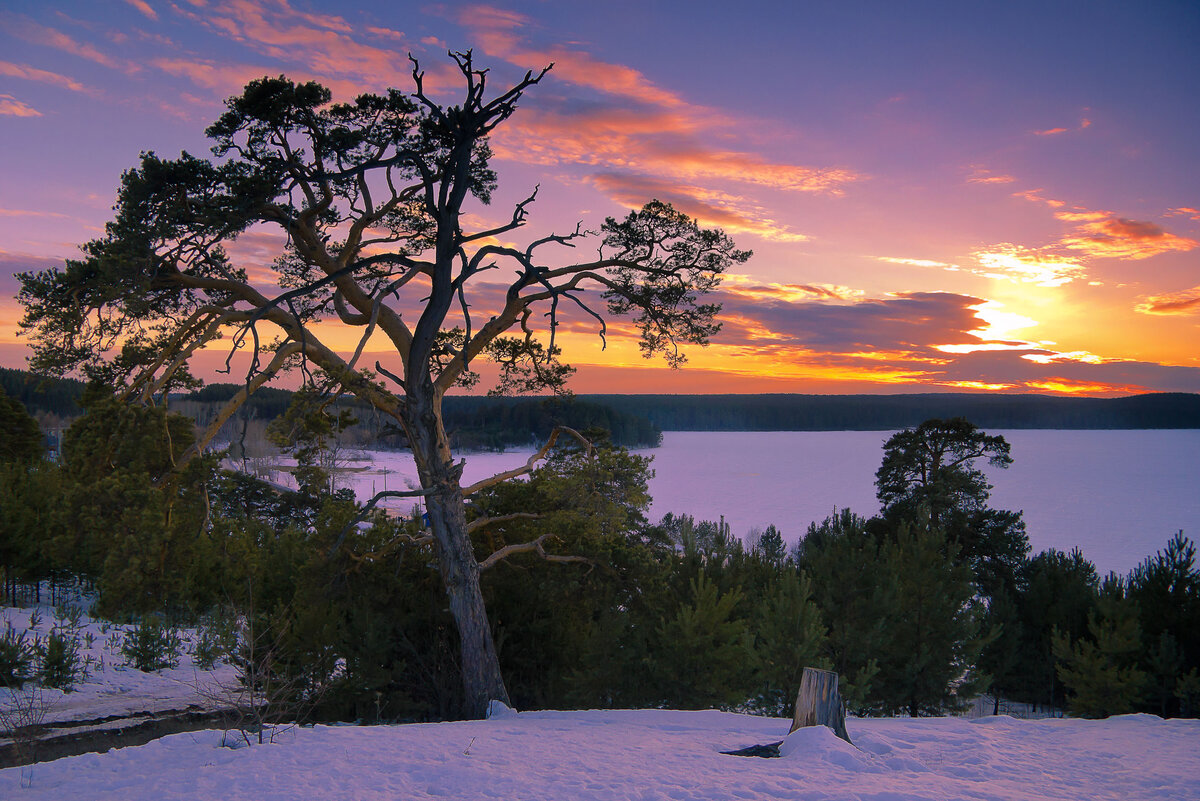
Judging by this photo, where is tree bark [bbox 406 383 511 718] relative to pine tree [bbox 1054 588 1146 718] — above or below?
above

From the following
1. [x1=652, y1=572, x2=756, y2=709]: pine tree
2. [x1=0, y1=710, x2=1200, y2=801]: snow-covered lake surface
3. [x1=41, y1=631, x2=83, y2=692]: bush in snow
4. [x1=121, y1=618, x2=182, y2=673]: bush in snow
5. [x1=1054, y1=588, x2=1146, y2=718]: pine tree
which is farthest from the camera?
[x1=1054, y1=588, x2=1146, y2=718]: pine tree

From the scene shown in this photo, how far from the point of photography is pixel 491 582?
15492mm

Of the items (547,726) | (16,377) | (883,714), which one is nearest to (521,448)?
(16,377)

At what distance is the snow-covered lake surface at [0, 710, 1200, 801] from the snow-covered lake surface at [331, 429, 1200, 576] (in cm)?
3530

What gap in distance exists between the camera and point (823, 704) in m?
7.55

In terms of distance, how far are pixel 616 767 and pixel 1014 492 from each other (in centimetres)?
11944

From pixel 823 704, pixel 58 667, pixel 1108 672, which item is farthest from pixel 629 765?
pixel 1108 672

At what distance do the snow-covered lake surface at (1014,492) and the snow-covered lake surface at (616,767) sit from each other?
116 feet

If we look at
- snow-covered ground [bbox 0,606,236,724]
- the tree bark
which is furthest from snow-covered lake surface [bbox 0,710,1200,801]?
snow-covered ground [bbox 0,606,236,724]

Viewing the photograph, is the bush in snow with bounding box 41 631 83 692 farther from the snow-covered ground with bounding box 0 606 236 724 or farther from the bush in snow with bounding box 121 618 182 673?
the bush in snow with bounding box 121 618 182 673

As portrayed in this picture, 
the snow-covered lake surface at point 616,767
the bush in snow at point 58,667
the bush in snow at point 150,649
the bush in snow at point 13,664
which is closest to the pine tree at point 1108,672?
the snow-covered lake surface at point 616,767

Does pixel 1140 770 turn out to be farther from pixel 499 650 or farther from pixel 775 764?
pixel 499 650

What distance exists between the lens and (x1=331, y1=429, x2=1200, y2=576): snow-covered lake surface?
6944 cm

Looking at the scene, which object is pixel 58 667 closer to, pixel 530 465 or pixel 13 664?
pixel 13 664
